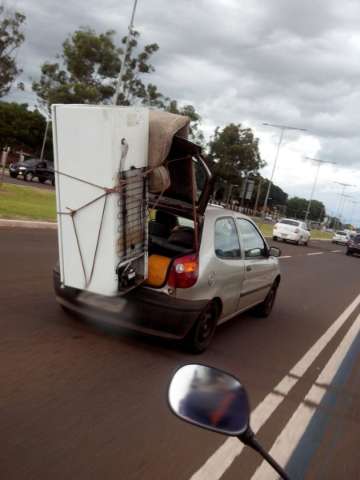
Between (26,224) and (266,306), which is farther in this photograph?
(26,224)

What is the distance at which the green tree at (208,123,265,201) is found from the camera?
58.7 metres

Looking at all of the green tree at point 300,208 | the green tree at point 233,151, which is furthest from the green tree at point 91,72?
the green tree at point 300,208

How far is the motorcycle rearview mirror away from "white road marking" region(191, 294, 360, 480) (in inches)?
59.2

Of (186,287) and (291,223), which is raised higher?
(186,287)

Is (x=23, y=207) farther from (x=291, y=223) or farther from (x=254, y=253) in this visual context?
(x=291, y=223)

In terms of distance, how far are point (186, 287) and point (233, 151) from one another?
5520 cm

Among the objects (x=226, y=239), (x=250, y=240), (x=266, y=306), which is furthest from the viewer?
(x=266, y=306)

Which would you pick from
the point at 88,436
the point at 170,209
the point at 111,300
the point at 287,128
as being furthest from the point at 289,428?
the point at 287,128

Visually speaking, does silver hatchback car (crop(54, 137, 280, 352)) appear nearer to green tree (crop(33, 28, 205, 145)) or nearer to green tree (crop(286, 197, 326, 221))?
green tree (crop(33, 28, 205, 145))

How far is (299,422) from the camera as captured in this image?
4137 mm

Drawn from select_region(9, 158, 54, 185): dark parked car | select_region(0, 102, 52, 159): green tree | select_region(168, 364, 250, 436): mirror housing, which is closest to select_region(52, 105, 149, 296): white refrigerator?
select_region(168, 364, 250, 436): mirror housing

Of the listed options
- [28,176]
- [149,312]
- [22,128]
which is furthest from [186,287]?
[22,128]

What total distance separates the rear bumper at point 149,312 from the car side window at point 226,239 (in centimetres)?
78

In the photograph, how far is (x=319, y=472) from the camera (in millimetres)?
3408
